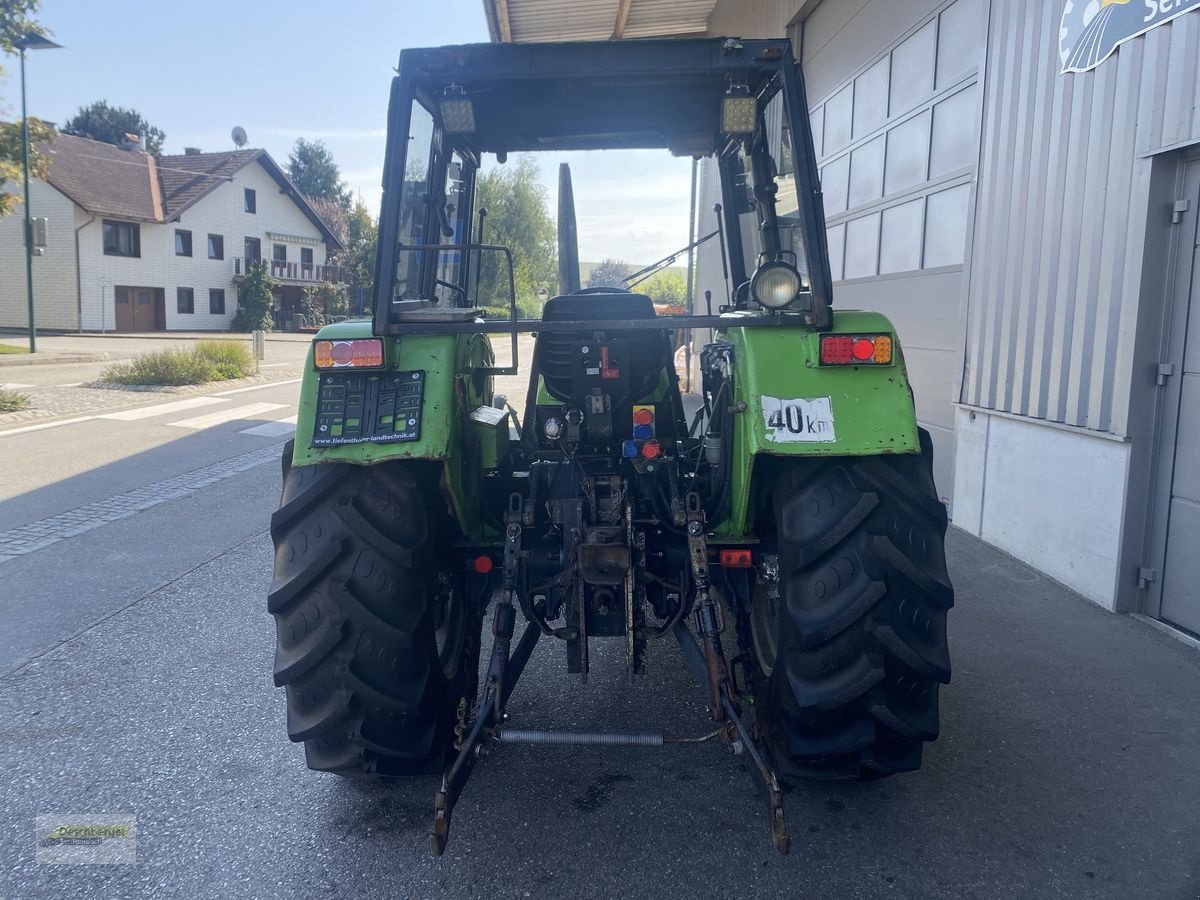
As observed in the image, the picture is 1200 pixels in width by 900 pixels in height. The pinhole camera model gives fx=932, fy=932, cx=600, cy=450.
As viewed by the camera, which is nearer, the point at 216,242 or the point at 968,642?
the point at 968,642

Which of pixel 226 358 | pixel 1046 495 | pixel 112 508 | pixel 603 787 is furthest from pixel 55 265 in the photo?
pixel 603 787

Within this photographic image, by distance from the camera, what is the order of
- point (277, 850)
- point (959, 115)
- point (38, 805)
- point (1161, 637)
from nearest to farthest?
point (277, 850)
point (38, 805)
point (1161, 637)
point (959, 115)

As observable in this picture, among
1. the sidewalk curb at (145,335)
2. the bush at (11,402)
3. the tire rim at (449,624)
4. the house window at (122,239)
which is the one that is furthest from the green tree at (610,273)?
the house window at (122,239)

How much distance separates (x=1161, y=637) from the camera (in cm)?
465

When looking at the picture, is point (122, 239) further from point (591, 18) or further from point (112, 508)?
point (112, 508)

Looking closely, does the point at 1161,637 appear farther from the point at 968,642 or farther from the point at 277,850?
the point at 277,850

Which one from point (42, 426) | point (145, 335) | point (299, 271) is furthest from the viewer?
point (299, 271)

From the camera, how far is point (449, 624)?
11.9 feet

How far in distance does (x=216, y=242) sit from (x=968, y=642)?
4536 cm

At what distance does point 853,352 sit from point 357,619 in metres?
1.76

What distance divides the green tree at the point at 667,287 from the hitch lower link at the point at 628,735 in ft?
5.74

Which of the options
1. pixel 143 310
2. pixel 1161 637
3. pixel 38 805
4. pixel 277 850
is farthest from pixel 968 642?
pixel 143 310

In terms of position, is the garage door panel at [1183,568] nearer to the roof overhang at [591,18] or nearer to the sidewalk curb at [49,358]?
the roof overhang at [591,18]

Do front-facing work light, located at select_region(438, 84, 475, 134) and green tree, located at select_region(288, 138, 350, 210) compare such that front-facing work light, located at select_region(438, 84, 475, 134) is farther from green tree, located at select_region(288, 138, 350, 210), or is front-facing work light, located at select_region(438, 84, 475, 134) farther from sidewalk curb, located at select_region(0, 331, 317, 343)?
green tree, located at select_region(288, 138, 350, 210)
